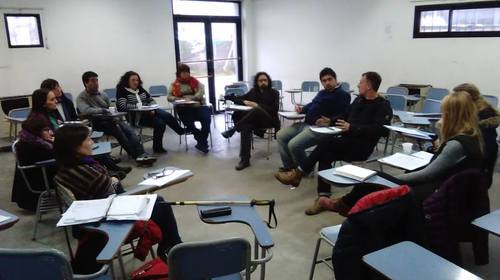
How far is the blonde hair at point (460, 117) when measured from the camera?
225cm

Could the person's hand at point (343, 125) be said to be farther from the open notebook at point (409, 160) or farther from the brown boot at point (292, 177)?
the open notebook at point (409, 160)

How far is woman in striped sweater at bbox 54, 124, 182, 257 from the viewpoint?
203 cm

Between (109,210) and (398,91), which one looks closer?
(109,210)

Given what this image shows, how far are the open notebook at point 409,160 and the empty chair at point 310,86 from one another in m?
4.52

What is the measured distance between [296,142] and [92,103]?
8.80ft

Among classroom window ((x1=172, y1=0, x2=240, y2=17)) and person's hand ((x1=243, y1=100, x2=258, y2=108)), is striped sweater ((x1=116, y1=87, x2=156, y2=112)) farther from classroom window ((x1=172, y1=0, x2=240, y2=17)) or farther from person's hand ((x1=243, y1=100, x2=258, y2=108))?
classroom window ((x1=172, y1=0, x2=240, y2=17))

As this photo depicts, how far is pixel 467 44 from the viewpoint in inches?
209

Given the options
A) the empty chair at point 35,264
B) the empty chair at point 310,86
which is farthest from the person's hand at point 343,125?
the empty chair at point 310,86

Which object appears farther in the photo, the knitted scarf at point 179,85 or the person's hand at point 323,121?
the knitted scarf at point 179,85

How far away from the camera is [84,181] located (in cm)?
204

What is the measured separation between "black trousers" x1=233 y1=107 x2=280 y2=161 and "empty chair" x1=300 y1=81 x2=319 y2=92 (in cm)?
257

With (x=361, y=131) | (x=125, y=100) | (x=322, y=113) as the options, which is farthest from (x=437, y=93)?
(x=125, y=100)

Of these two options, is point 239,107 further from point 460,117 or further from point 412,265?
point 412,265

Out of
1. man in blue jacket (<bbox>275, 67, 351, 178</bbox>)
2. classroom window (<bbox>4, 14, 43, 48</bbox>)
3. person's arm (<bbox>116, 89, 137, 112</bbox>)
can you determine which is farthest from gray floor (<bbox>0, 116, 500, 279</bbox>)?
classroom window (<bbox>4, 14, 43, 48</bbox>)
